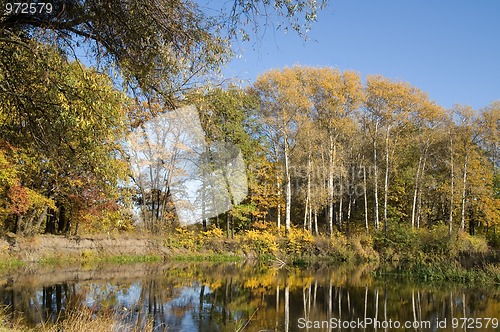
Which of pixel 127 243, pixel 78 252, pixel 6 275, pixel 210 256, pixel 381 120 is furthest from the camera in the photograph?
pixel 381 120

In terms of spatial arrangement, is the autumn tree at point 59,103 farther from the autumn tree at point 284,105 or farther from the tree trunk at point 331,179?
the tree trunk at point 331,179

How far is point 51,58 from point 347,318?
885 centimetres

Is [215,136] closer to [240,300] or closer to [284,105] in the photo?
[240,300]

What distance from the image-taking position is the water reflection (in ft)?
32.0

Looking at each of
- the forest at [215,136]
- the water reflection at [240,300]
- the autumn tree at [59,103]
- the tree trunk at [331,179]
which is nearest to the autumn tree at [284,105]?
the forest at [215,136]

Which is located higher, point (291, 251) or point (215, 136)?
point (215, 136)

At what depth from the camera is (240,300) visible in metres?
12.6

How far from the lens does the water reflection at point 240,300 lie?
9742 mm

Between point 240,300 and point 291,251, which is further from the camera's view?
point 291,251

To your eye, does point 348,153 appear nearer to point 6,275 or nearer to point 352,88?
point 352,88

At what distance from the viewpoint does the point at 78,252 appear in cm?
1980

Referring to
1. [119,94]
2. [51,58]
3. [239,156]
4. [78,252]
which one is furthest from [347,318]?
[239,156]

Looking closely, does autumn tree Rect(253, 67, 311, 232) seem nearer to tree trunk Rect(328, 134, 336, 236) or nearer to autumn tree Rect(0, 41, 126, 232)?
tree trunk Rect(328, 134, 336, 236)

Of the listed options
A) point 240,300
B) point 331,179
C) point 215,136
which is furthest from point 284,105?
point 215,136
